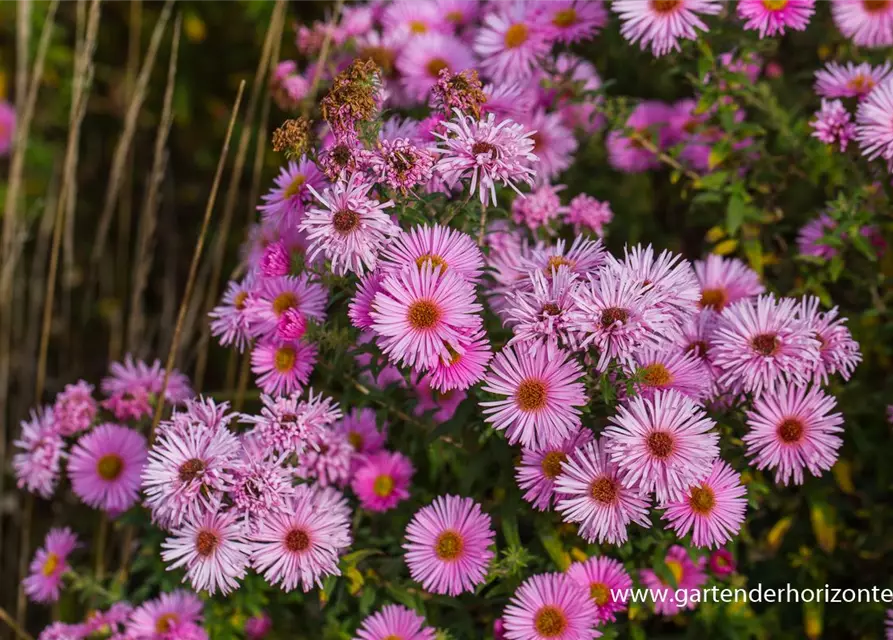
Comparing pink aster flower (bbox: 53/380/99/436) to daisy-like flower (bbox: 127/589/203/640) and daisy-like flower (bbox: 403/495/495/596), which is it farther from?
daisy-like flower (bbox: 403/495/495/596)

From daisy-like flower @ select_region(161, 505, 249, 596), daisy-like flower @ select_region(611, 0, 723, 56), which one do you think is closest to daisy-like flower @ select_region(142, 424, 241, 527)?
daisy-like flower @ select_region(161, 505, 249, 596)

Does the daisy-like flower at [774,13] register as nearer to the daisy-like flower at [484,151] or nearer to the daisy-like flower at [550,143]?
the daisy-like flower at [550,143]

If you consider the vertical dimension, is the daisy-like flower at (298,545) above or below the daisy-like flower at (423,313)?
below

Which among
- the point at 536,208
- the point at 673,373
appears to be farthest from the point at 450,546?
the point at 536,208

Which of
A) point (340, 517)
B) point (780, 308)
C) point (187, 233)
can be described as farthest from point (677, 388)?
point (187, 233)

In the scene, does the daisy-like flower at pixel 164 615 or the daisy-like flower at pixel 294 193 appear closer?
the daisy-like flower at pixel 294 193

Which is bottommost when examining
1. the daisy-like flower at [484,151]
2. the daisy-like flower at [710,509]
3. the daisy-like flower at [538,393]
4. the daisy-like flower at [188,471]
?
the daisy-like flower at [188,471]

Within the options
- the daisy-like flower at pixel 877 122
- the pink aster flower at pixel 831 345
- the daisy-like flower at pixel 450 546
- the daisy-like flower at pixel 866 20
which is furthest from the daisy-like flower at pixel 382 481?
the daisy-like flower at pixel 866 20
